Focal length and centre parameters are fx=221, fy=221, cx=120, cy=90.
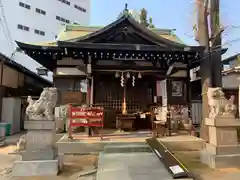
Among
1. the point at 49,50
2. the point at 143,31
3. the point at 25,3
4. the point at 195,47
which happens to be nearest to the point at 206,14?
the point at 195,47

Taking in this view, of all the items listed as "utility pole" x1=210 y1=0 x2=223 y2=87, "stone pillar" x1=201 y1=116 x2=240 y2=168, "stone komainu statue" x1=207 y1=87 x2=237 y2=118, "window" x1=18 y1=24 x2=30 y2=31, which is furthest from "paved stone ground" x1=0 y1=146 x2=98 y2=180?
"window" x1=18 y1=24 x2=30 y2=31

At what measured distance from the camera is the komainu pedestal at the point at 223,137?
5.76 m

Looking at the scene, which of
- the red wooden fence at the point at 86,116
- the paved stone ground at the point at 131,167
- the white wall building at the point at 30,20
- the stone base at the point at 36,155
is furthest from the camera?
the white wall building at the point at 30,20

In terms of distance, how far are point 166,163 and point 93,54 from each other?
6.17 m

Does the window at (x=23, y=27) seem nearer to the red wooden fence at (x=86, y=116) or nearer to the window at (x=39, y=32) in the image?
the window at (x=39, y=32)

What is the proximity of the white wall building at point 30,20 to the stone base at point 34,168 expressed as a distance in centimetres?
2393

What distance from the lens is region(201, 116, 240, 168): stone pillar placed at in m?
5.74

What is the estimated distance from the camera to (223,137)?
5906 mm

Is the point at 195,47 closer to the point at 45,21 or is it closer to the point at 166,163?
the point at 166,163

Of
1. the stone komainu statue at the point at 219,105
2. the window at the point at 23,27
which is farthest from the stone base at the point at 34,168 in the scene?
the window at the point at 23,27

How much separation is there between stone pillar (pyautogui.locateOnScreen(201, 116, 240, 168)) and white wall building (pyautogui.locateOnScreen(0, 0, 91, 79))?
25.8 m

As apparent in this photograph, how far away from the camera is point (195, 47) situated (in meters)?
9.71

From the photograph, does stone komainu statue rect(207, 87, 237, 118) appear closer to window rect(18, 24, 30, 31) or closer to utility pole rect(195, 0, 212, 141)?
utility pole rect(195, 0, 212, 141)

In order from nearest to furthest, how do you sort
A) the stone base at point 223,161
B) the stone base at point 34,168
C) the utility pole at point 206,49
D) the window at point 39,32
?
the stone base at point 34,168, the stone base at point 223,161, the utility pole at point 206,49, the window at point 39,32
